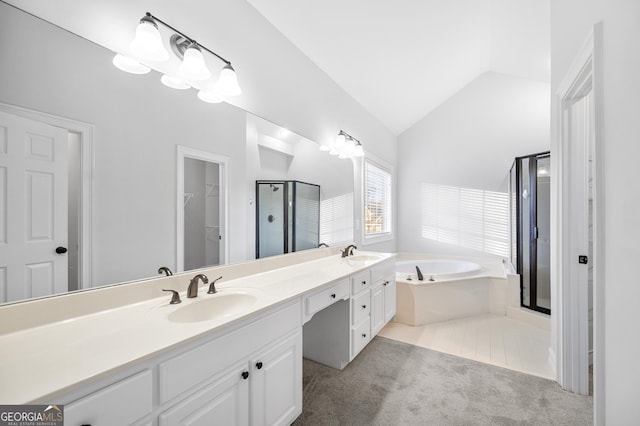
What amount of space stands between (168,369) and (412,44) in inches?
126

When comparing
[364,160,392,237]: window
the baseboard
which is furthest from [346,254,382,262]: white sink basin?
the baseboard

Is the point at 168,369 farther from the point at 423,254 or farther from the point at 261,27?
the point at 423,254

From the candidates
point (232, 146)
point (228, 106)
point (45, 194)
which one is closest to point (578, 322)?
point (232, 146)

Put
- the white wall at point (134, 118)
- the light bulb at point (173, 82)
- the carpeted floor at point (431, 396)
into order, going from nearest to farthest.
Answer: the white wall at point (134, 118) < the light bulb at point (173, 82) < the carpeted floor at point (431, 396)

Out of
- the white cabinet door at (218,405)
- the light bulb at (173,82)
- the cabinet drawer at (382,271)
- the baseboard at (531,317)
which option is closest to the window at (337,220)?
the cabinet drawer at (382,271)

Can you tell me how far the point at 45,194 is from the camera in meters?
0.96

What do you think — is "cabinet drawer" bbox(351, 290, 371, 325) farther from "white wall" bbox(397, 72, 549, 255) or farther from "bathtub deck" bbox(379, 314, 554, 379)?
"white wall" bbox(397, 72, 549, 255)

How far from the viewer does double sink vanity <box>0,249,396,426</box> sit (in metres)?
0.66

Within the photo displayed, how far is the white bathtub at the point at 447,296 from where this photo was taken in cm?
287

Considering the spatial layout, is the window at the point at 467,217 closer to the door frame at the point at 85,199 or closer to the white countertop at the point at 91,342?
the white countertop at the point at 91,342

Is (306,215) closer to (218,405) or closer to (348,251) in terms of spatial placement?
(348,251)

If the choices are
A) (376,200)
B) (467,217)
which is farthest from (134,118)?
(467,217)

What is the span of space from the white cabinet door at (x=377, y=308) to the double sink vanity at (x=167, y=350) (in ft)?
1.96

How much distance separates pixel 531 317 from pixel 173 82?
371 centimetres
